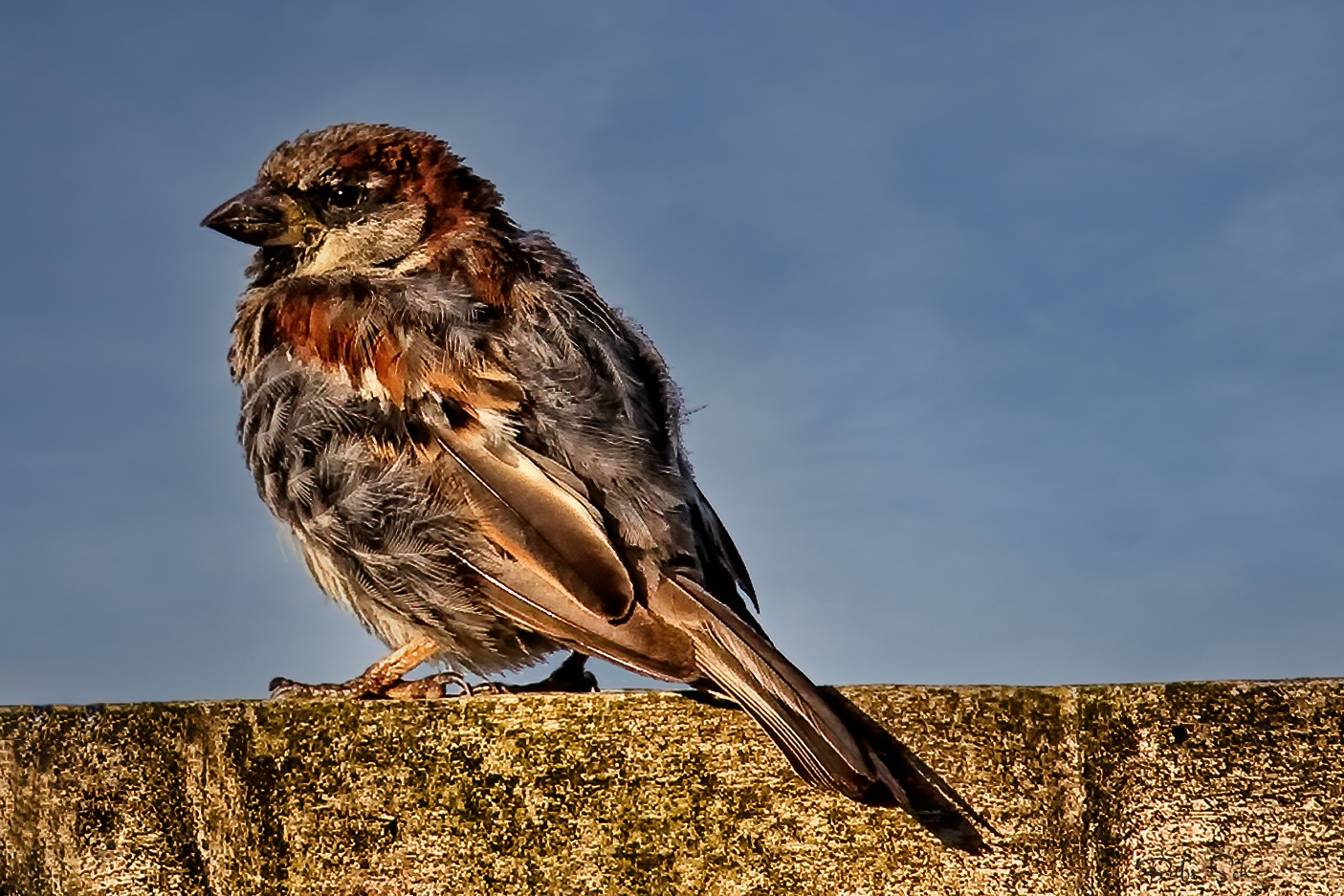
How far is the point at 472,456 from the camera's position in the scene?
156 inches

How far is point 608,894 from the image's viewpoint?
265cm

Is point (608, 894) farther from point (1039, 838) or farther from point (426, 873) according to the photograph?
point (1039, 838)

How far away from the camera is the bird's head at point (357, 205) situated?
4918 millimetres

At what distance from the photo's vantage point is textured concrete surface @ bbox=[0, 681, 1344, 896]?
99.9 inches

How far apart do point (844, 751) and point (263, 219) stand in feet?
11.4

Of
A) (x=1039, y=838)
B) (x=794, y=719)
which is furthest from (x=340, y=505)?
(x=1039, y=838)

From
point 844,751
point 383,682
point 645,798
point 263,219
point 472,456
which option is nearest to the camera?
point 844,751

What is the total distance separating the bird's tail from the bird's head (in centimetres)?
248

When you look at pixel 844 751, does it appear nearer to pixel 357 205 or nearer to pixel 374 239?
pixel 374 239

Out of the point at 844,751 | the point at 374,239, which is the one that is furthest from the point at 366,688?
the point at 844,751

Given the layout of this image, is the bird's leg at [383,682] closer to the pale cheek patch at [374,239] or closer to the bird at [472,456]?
the bird at [472,456]

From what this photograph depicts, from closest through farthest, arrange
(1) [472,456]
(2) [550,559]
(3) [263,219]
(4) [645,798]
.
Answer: (4) [645,798]
(2) [550,559]
(1) [472,456]
(3) [263,219]

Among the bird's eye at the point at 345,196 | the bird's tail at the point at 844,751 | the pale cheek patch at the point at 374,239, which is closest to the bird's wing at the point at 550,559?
the bird's tail at the point at 844,751

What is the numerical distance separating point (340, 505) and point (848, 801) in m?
2.11
